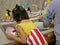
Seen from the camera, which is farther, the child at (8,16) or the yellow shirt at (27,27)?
the child at (8,16)

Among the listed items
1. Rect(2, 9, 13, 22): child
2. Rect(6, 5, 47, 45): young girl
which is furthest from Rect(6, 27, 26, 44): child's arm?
Rect(2, 9, 13, 22): child

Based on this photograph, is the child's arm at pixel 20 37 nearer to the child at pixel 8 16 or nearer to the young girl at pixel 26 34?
the young girl at pixel 26 34

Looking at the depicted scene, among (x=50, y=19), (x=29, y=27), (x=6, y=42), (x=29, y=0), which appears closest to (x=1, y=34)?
(x=6, y=42)

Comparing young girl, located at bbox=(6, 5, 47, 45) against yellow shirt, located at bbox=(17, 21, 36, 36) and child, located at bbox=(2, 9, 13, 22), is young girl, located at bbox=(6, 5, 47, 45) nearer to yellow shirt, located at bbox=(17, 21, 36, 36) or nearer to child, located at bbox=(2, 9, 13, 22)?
yellow shirt, located at bbox=(17, 21, 36, 36)

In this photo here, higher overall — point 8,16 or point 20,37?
point 8,16

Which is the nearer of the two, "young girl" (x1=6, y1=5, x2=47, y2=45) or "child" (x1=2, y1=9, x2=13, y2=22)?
"young girl" (x1=6, y1=5, x2=47, y2=45)

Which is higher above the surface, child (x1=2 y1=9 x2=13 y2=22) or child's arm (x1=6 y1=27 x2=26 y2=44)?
child (x1=2 y1=9 x2=13 y2=22)

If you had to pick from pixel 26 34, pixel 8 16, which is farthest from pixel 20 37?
pixel 8 16

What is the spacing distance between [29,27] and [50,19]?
337 millimetres

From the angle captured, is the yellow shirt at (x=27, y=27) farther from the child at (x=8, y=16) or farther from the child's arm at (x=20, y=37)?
the child at (x=8, y=16)

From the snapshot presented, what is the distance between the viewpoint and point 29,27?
198 cm

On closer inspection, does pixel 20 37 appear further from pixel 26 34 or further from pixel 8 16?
pixel 8 16

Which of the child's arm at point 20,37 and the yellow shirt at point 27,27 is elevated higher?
the yellow shirt at point 27,27

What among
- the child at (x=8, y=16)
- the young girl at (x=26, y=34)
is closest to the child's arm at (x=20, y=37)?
the young girl at (x=26, y=34)
